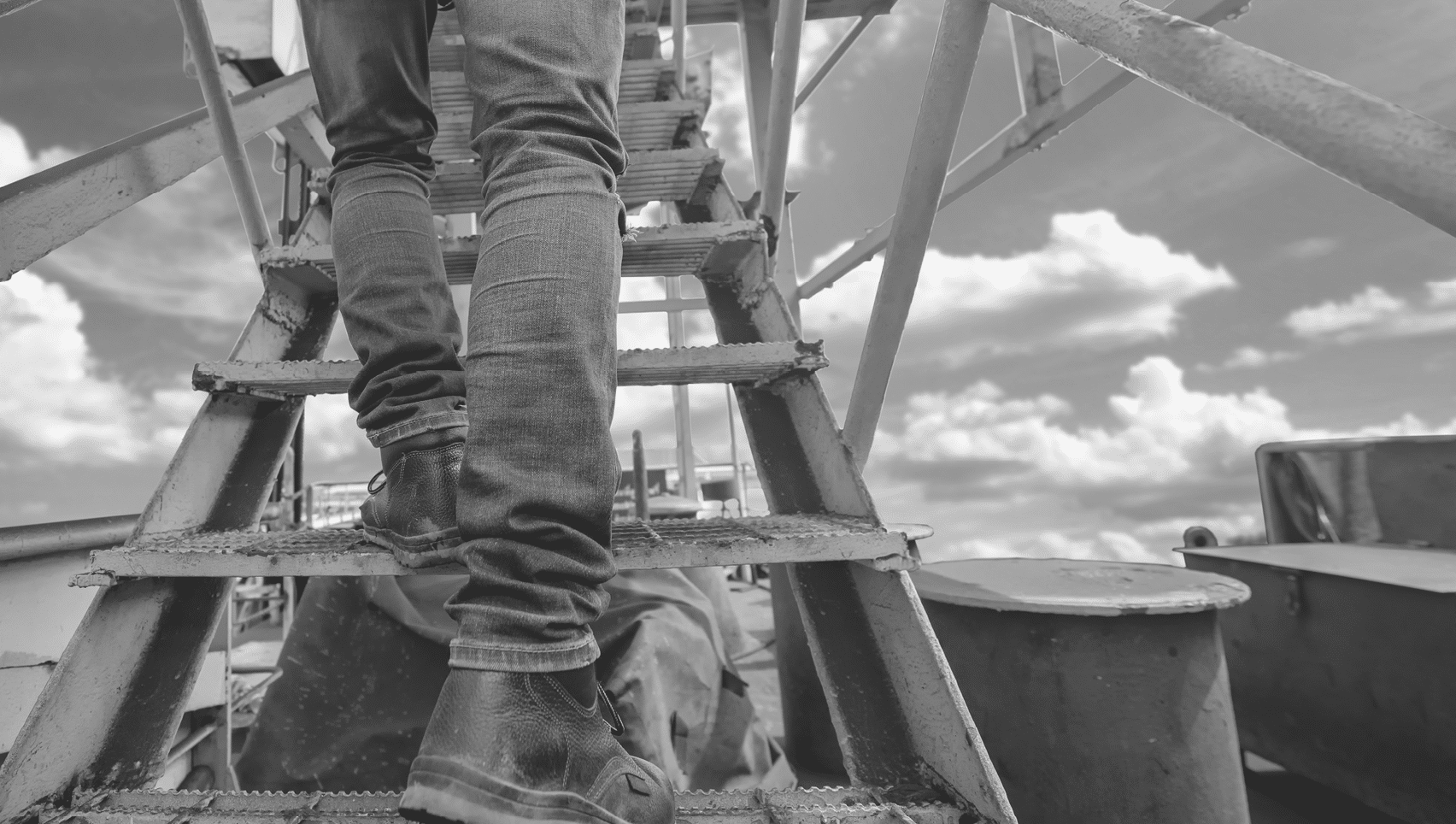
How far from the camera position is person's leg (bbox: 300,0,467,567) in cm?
103

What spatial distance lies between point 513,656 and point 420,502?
Answer: 40 cm

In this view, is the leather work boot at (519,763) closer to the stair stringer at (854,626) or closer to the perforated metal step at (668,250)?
the stair stringer at (854,626)

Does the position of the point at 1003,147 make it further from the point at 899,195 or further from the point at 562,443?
the point at 562,443

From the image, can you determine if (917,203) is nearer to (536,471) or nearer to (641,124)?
(536,471)

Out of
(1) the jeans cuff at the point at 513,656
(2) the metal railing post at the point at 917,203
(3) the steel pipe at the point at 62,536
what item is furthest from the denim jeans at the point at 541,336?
(3) the steel pipe at the point at 62,536

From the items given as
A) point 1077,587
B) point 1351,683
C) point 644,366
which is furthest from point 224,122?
point 1351,683

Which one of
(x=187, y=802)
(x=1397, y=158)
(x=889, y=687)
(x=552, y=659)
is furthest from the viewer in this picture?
(x=889, y=687)

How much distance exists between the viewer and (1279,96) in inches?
25.3

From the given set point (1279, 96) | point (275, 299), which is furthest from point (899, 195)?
point (275, 299)

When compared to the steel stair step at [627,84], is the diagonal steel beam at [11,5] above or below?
below

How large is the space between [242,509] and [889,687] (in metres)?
1.25

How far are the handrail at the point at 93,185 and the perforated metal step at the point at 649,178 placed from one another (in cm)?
53

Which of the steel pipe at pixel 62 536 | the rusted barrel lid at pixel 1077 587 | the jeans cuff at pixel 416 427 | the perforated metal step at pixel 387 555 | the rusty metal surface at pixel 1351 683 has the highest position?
the jeans cuff at pixel 416 427

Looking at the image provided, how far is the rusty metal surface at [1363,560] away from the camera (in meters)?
1.76
